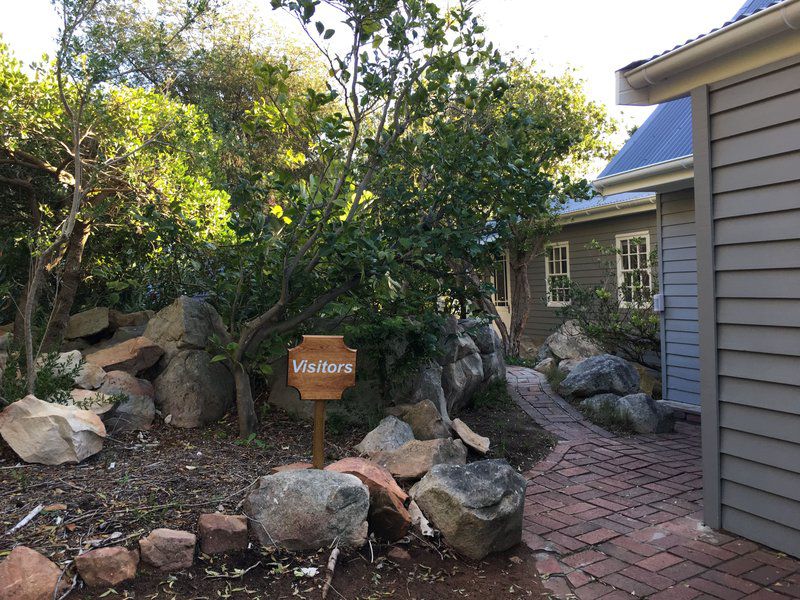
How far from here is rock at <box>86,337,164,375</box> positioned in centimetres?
549

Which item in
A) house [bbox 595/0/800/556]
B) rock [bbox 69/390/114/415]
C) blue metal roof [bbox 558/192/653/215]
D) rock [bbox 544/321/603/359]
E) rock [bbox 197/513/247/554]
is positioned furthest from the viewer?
blue metal roof [bbox 558/192/653/215]

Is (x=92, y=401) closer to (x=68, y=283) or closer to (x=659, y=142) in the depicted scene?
(x=68, y=283)

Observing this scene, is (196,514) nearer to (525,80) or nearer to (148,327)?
(148,327)

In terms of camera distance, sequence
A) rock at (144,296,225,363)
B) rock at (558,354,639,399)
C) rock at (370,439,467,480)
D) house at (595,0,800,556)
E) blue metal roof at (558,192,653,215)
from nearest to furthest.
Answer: house at (595,0,800,556), rock at (370,439,467,480), rock at (144,296,225,363), rock at (558,354,639,399), blue metal roof at (558,192,653,215)

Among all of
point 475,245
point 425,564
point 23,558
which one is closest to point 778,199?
point 475,245

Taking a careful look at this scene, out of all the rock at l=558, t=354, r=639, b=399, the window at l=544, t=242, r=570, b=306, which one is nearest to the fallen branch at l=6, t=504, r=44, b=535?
the rock at l=558, t=354, r=639, b=399

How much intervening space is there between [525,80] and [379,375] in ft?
25.7

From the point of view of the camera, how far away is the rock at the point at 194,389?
532 centimetres

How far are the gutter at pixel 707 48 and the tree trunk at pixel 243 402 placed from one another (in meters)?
3.51

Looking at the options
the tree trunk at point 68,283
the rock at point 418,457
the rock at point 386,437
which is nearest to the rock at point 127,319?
the tree trunk at point 68,283

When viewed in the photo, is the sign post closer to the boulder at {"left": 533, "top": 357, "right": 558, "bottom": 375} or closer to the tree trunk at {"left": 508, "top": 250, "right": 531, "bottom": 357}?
the boulder at {"left": 533, "top": 357, "right": 558, "bottom": 375}

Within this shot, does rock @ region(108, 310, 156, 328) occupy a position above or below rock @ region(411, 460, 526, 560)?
above

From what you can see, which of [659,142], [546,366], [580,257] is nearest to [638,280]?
[546,366]

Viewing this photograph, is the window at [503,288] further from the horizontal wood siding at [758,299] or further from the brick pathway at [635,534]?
the horizontal wood siding at [758,299]
